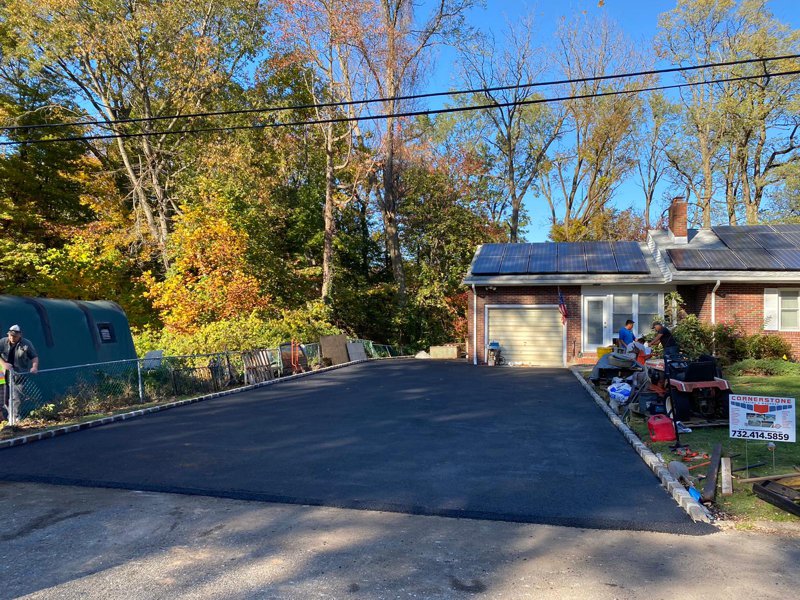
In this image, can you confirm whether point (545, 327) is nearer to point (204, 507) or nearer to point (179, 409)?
point (179, 409)

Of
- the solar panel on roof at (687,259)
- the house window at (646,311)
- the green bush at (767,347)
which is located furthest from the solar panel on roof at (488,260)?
the green bush at (767,347)

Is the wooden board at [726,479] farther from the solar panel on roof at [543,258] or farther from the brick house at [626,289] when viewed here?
the solar panel on roof at [543,258]

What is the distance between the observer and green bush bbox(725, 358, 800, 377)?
622 inches

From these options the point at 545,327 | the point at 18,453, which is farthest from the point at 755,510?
the point at 545,327

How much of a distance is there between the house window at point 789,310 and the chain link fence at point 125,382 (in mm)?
16214

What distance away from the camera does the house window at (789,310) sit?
1864 cm

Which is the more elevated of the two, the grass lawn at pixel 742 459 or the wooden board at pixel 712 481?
the wooden board at pixel 712 481

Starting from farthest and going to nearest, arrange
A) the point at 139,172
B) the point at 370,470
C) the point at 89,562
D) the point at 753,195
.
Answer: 1. the point at 753,195
2. the point at 139,172
3. the point at 370,470
4. the point at 89,562

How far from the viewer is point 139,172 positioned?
3212cm

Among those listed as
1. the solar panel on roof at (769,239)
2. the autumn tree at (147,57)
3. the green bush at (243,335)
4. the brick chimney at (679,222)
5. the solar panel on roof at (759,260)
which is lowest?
the green bush at (243,335)

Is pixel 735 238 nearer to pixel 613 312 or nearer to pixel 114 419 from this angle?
pixel 613 312

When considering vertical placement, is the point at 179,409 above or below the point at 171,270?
below

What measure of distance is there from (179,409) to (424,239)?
26072 millimetres

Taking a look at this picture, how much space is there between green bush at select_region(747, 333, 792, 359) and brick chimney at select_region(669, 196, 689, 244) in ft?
16.9
